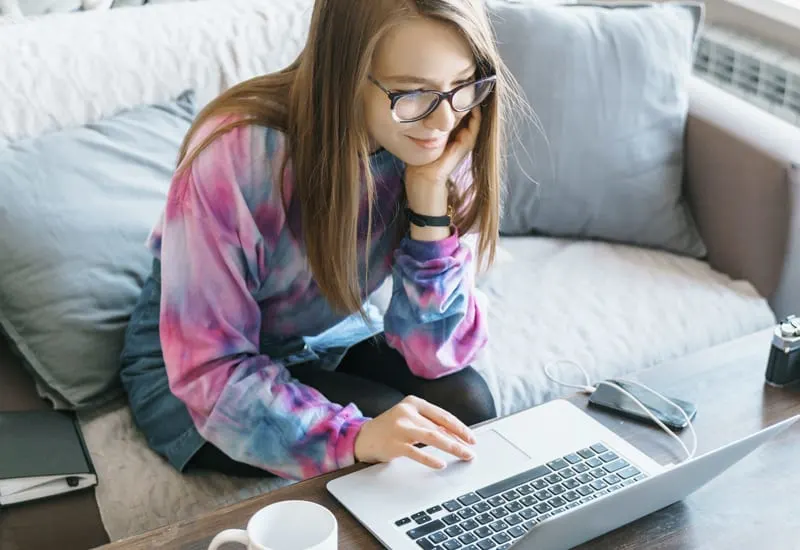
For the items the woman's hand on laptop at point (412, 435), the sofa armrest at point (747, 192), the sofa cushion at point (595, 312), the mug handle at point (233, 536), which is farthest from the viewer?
the sofa armrest at point (747, 192)

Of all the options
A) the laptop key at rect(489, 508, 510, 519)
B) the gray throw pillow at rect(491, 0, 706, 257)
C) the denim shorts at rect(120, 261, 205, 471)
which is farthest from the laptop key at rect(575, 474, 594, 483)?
the gray throw pillow at rect(491, 0, 706, 257)

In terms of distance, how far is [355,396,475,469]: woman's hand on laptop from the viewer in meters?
1.11

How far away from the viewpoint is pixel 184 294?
1.23 meters

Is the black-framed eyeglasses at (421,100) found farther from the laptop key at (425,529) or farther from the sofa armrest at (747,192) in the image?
the sofa armrest at (747,192)

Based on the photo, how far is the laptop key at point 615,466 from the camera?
1131 millimetres

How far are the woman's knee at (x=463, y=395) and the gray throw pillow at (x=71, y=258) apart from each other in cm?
48

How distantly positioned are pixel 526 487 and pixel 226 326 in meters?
0.42

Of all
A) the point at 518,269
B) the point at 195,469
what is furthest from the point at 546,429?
the point at 518,269

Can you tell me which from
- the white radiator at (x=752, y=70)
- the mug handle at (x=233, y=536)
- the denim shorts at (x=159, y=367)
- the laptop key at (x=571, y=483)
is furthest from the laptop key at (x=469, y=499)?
the white radiator at (x=752, y=70)

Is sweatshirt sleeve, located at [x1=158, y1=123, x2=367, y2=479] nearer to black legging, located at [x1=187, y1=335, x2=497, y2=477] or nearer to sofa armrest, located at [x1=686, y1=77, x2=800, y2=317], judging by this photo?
black legging, located at [x1=187, y1=335, x2=497, y2=477]

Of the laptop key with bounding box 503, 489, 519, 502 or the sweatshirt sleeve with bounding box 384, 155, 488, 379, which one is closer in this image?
the laptop key with bounding box 503, 489, 519, 502

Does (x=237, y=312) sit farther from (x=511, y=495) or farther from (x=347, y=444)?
(x=511, y=495)

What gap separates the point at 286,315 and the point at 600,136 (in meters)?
0.84

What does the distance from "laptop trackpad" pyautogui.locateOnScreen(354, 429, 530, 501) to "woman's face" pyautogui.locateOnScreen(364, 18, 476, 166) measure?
0.38 m
